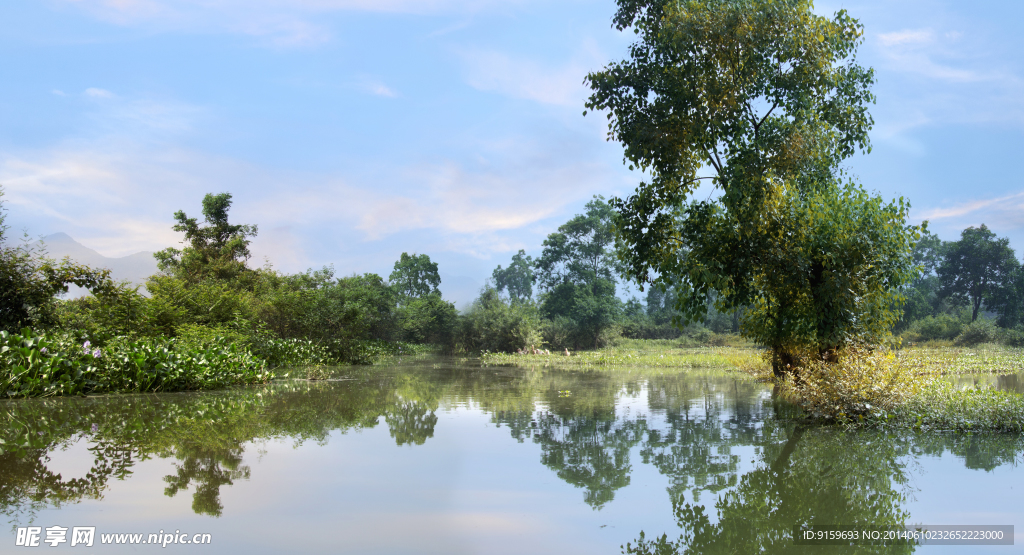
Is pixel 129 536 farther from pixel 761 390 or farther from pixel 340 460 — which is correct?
pixel 761 390

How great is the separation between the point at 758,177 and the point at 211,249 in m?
30.0

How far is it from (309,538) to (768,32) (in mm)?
9520

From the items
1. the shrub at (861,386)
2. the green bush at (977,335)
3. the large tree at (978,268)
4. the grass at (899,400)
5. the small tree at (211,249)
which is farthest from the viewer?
the large tree at (978,268)

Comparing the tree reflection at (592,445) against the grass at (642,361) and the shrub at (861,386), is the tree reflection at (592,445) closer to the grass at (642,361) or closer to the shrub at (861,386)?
the shrub at (861,386)

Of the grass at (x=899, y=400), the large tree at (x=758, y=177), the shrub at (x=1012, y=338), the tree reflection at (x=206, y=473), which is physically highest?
the large tree at (x=758, y=177)

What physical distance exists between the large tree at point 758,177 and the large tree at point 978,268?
→ 4423cm

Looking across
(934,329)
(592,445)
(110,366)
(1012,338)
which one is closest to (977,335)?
(1012,338)

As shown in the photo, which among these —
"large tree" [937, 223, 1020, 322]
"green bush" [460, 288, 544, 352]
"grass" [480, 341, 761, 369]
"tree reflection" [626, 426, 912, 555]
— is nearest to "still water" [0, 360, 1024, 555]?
"tree reflection" [626, 426, 912, 555]

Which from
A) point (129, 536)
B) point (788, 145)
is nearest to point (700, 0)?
point (788, 145)

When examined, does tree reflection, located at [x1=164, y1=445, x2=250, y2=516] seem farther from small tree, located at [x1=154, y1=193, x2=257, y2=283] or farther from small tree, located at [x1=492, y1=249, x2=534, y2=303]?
small tree, located at [x1=492, y1=249, x2=534, y2=303]

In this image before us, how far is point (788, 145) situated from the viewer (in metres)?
9.34

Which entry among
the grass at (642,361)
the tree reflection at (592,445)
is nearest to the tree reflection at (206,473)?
the tree reflection at (592,445)

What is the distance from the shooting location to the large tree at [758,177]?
886cm

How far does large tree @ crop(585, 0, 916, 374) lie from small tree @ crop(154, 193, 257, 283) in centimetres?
2449
